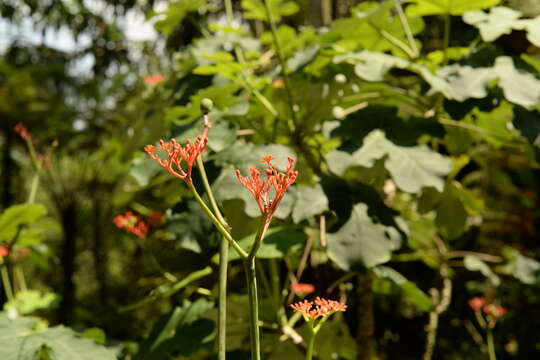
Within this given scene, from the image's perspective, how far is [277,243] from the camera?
907 mm

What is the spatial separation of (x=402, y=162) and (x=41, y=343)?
742 mm

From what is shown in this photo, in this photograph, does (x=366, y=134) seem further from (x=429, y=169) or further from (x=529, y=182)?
(x=529, y=182)

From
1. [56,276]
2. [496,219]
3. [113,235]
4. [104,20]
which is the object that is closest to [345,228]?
[496,219]

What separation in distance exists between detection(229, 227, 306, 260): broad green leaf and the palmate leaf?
0.29 meters

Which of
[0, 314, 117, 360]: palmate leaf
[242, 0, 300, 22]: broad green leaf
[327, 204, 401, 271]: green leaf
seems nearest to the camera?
[0, 314, 117, 360]: palmate leaf

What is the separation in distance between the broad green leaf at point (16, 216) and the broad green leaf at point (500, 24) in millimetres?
1022

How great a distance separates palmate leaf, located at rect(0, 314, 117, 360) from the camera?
720 mm

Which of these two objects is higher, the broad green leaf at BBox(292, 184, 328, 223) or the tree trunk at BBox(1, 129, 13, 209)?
the broad green leaf at BBox(292, 184, 328, 223)

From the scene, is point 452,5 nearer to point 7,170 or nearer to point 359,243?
point 359,243

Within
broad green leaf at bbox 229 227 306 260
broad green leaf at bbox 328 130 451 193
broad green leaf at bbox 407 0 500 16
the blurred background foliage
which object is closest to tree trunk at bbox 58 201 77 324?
the blurred background foliage

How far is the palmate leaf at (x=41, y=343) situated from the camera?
72 cm

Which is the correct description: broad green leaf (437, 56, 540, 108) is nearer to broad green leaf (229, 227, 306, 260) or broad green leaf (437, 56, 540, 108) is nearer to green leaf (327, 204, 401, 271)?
green leaf (327, 204, 401, 271)

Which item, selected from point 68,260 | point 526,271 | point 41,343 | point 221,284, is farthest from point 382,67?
point 68,260

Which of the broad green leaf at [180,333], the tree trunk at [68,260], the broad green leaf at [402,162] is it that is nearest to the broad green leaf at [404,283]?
the broad green leaf at [402,162]
